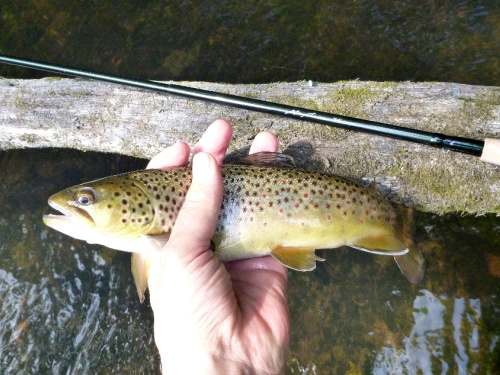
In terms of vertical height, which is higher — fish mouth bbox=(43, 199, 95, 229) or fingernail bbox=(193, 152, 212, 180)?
fingernail bbox=(193, 152, 212, 180)

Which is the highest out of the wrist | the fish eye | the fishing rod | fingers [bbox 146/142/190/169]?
the fishing rod

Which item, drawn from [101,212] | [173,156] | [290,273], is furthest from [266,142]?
[290,273]

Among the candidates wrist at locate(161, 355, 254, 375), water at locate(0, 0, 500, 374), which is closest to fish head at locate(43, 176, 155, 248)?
wrist at locate(161, 355, 254, 375)

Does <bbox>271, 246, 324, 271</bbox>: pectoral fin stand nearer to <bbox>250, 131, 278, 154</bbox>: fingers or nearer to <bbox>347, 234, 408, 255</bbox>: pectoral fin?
<bbox>347, 234, 408, 255</bbox>: pectoral fin

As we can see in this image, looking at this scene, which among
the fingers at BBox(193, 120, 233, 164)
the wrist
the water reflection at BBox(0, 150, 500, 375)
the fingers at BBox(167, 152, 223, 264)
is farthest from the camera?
the water reflection at BBox(0, 150, 500, 375)

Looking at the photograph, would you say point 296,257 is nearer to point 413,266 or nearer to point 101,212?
point 413,266

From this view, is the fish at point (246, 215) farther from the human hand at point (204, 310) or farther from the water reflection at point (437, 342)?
the water reflection at point (437, 342)

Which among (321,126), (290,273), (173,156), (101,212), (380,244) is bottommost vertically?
(290,273)
